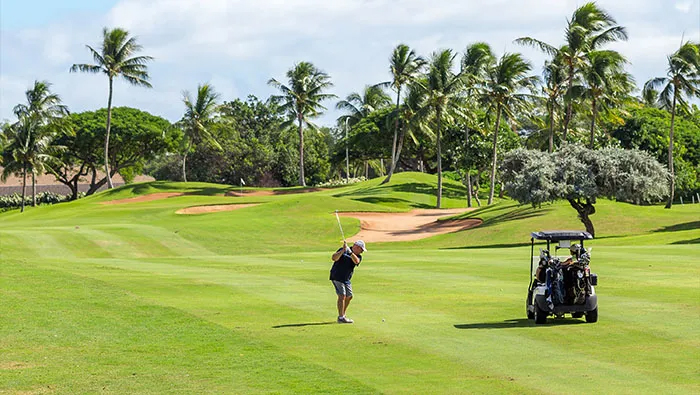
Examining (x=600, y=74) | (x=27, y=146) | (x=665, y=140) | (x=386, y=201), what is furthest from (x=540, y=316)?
(x=27, y=146)

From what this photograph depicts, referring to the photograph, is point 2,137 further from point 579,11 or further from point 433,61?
point 579,11

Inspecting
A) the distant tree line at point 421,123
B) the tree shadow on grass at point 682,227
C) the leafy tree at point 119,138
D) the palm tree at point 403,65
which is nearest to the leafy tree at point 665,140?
the distant tree line at point 421,123

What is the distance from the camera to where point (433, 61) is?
86.7m

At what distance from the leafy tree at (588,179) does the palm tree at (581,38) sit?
16.4 metres

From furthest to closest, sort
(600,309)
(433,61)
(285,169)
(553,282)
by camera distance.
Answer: (285,169) → (433,61) → (600,309) → (553,282)

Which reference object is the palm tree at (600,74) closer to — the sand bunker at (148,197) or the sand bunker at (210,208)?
the sand bunker at (210,208)

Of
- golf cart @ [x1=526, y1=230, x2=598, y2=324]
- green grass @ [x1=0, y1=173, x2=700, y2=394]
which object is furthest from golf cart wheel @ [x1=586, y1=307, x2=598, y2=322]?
green grass @ [x1=0, y1=173, x2=700, y2=394]

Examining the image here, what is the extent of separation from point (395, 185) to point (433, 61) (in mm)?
18737

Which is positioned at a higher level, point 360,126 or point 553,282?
point 360,126

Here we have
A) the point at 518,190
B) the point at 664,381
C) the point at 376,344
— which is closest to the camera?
the point at 664,381

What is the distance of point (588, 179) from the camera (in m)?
56.1

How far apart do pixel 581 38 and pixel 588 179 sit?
20.5 m

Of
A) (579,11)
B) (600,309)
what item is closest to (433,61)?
(579,11)

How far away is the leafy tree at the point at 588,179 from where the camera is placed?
183 feet
